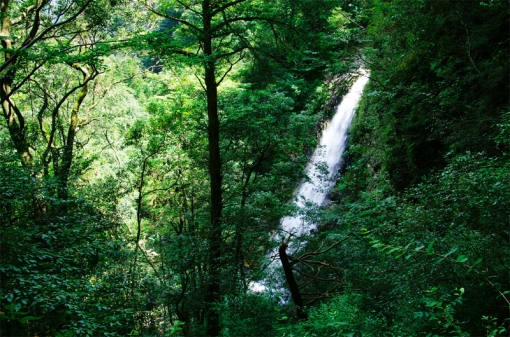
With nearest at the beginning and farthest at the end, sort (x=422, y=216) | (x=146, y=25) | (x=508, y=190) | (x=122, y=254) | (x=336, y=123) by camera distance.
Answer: (x=508, y=190) → (x=422, y=216) → (x=122, y=254) → (x=146, y=25) → (x=336, y=123)

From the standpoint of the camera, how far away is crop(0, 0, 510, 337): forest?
397cm

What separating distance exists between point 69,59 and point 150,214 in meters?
8.53

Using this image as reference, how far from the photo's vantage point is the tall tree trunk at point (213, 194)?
670 centimetres

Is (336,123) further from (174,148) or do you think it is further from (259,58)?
(259,58)

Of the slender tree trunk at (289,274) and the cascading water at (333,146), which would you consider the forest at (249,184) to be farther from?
the cascading water at (333,146)

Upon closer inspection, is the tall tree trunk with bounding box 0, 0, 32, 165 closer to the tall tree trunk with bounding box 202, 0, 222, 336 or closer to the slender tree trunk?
the tall tree trunk with bounding box 202, 0, 222, 336

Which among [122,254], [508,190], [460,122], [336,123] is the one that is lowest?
[508,190]

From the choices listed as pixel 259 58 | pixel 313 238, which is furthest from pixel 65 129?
pixel 313 238

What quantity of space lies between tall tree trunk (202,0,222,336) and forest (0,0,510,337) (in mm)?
43

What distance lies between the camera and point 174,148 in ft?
39.2

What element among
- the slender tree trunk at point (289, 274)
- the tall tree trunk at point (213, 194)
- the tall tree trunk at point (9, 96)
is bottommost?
the slender tree trunk at point (289, 274)

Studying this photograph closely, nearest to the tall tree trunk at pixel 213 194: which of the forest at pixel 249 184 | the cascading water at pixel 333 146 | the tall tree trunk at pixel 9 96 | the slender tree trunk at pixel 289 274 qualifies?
the forest at pixel 249 184

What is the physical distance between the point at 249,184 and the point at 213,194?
2428 millimetres

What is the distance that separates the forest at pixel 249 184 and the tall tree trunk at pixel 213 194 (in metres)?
0.04
